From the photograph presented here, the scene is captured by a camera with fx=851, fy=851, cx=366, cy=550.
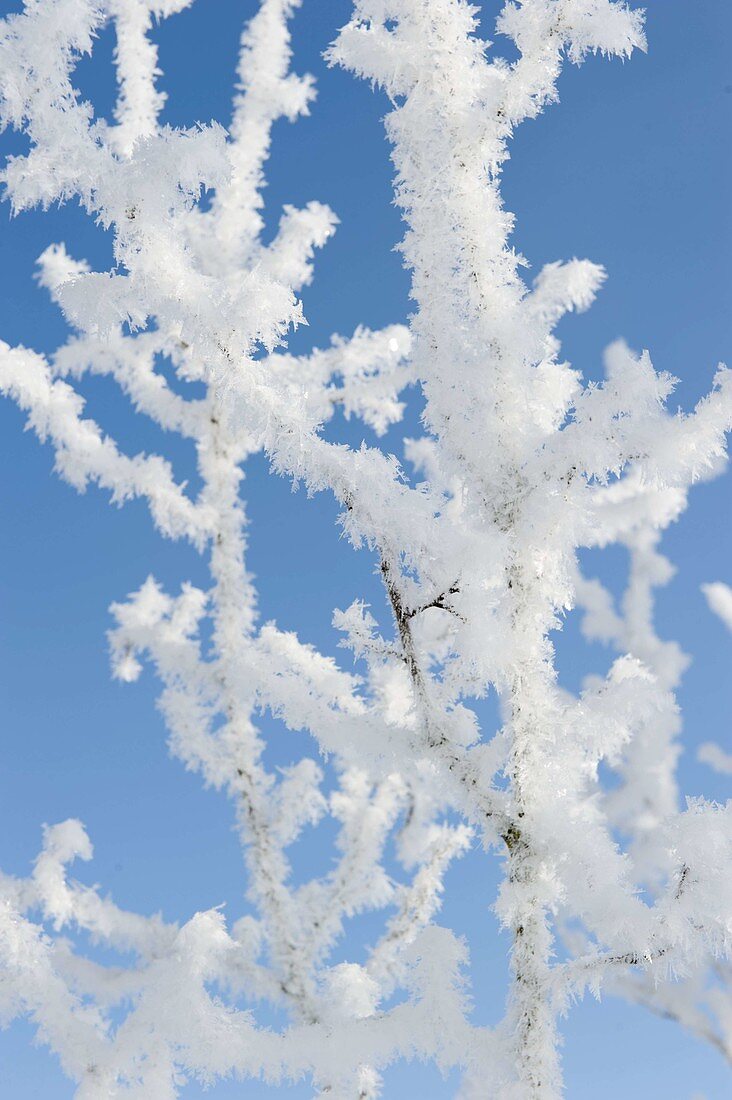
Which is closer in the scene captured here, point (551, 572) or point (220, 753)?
point (551, 572)

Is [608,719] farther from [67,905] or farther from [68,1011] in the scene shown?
[67,905]

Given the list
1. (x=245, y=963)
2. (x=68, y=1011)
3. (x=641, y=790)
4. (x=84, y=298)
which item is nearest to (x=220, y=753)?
(x=245, y=963)

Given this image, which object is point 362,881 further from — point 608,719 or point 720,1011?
point 608,719

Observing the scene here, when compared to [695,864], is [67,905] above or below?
above

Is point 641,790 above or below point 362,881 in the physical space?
above

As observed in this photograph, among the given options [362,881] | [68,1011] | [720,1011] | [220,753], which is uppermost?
[220,753]

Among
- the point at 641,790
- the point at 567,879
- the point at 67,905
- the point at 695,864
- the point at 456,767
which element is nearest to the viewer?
the point at 695,864

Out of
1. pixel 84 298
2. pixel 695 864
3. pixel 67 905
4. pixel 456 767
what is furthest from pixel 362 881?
pixel 84 298

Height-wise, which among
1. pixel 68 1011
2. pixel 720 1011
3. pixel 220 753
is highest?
pixel 220 753

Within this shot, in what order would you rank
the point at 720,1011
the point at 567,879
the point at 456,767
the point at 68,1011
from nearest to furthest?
the point at 567,879 < the point at 456,767 < the point at 68,1011 < the point at 720,1011
